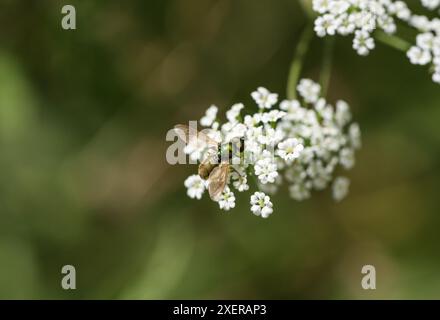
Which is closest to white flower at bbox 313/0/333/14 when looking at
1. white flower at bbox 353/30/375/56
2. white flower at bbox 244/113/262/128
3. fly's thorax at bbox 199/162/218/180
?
white flower at bbox 353/30/375/56

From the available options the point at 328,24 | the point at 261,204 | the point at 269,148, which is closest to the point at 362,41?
the point at 328,24

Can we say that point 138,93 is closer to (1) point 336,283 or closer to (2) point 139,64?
(2) point 139,64

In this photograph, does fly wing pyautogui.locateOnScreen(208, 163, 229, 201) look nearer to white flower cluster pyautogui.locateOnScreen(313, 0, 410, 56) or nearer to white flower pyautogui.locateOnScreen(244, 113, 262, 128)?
white flower pyautogui.locateOnScreen(244, 113, 262, 128)

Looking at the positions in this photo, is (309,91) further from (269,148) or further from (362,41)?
(269,148)

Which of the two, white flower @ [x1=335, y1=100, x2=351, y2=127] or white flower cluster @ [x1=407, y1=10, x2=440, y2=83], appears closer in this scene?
white flower cluster @ [x1=407, y1=10, x2=440, y2=83]

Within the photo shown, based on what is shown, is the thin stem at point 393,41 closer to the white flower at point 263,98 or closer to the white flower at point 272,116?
the white flower at point 263,98
